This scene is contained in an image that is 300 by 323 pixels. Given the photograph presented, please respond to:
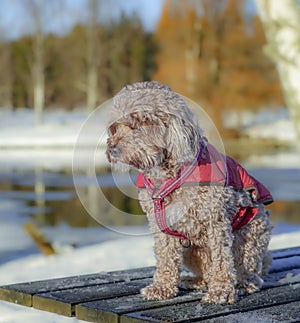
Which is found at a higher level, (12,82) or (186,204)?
(12,82)

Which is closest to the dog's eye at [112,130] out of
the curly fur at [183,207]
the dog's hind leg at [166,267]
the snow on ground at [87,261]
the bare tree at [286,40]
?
the curly fur at [183,207]

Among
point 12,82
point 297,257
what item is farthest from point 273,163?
point 12,82

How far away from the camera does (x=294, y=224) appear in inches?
406

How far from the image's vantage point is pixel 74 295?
4016mm

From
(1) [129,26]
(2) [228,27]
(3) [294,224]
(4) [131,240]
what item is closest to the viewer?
(4) [131,240]

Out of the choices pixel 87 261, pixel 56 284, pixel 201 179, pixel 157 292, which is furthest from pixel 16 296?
pixel 87 261

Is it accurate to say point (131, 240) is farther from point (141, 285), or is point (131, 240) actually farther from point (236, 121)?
point (236, 121)

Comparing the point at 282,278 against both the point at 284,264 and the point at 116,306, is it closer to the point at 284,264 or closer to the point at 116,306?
the point at 284,264

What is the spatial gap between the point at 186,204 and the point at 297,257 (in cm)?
157

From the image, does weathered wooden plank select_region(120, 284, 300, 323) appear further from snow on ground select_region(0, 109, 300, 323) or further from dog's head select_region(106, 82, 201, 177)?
snow on ground select_region(0, 109, 300, 323)

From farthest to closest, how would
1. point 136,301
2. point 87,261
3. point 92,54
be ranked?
1. point 92,54
2. point 87,261
3. point 136,301

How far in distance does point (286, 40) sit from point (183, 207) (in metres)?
5.24

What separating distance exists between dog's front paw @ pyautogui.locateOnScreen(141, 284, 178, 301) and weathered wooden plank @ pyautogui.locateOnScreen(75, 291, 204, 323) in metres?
0.03

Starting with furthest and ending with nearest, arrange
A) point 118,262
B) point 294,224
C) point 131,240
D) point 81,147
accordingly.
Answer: point 294,224
point 131,240
point 118,262
point 81,147
